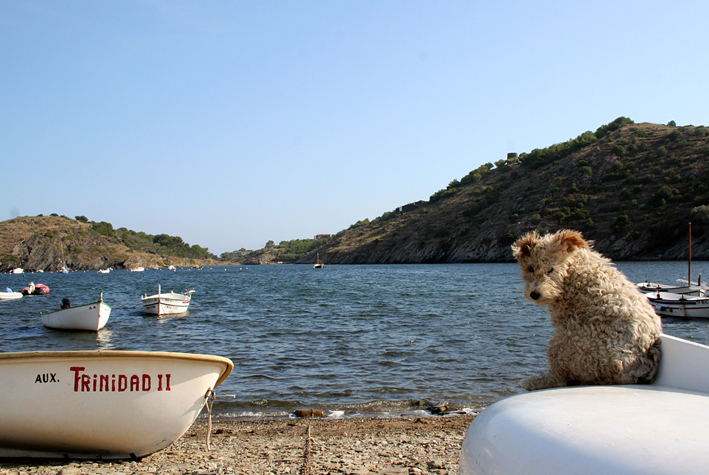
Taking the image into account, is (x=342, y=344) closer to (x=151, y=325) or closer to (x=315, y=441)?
(x=315, y=441)

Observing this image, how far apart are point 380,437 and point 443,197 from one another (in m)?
142

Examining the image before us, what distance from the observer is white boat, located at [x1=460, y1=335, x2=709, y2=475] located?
1.41 metres

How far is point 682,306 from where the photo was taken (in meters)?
20.6

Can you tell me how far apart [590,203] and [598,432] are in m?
93.1

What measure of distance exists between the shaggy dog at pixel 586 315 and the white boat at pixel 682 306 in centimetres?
2019

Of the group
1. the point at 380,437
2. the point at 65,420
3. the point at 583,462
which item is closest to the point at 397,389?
the point at 380,437

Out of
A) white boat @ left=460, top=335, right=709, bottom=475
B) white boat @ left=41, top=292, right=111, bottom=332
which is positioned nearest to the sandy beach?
white boat @ left=460, top=335, right=709, bottom=475

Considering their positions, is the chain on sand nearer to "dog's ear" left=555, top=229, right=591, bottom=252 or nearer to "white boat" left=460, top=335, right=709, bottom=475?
"white boat" left=460, top=335, right=709, bottom=475

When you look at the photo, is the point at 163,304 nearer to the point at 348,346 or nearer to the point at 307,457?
the point at 348,346

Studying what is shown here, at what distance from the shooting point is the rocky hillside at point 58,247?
148500mm

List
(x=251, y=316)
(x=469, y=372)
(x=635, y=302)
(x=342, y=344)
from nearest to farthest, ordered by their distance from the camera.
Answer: (x=635, y=302)
(x=469, y=372)
(x=342, y=344)
(x=251, y=316)

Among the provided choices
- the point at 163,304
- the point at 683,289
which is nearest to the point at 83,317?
the point at 163,304

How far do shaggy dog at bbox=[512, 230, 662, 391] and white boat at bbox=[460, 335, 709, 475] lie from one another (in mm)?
270

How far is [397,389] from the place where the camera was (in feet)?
32.7
